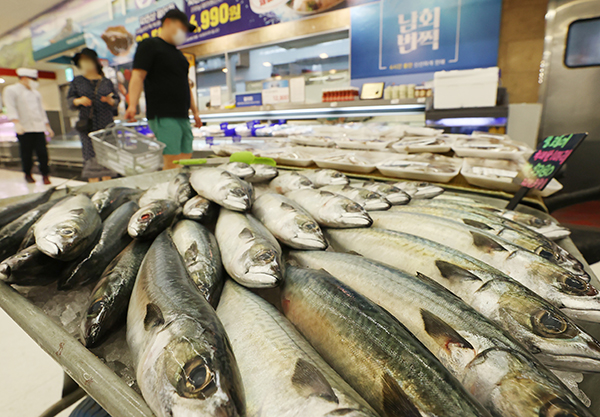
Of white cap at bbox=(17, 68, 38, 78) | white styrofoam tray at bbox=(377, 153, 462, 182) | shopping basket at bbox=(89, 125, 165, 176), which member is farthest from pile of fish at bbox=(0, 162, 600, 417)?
white cap at bbox=(17, 68, 38, 78)

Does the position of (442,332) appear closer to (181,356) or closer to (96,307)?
(181,356)

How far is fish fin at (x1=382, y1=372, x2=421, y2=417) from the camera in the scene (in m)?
0.46

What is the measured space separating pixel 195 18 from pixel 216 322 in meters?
8.29

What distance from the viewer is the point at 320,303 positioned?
690mm

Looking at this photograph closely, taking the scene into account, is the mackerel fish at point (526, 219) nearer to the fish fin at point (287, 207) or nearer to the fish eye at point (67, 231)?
the fish fin at point (287, 207)

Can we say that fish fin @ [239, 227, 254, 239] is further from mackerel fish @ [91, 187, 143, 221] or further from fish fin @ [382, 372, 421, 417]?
mackerel fish @ [91, 187, 143, 221]

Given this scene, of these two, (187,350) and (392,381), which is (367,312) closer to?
(392,381)

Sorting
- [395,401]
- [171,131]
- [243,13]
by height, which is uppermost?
[243,13]

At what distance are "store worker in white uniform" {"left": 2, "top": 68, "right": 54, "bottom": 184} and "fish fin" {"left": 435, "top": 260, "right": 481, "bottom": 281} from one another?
26.5 ft

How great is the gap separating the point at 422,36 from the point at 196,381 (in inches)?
240

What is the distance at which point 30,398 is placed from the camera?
60.3 inches

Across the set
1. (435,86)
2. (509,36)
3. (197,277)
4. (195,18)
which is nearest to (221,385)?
(197,277)

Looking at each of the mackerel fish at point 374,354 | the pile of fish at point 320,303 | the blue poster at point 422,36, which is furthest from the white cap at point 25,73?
the mackerel fish at point 374,354

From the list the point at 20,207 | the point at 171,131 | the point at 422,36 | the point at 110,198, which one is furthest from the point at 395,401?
the point at 422,36
